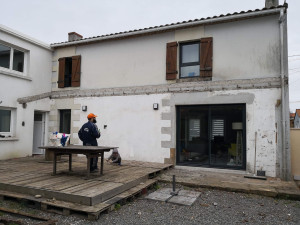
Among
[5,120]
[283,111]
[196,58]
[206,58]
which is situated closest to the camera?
[283,111]

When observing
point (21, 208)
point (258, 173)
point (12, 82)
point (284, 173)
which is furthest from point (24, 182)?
point (284, 173)

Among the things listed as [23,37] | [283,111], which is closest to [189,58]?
[283,111]

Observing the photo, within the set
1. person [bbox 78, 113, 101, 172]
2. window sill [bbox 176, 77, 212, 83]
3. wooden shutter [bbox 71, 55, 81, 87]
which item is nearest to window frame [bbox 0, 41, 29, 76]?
wooden shutter [bbox 71, 55, 81, 87]

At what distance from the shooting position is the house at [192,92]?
7336 millimetres

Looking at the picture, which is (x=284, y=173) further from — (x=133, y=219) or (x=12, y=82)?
(x=12, y=82)

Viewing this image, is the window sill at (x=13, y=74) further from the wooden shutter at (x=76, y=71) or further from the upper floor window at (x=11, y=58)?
the wooden shutter at (x=76, y=71)

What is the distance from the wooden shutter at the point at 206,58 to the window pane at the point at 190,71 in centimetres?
28

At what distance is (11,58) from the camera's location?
9461 mm

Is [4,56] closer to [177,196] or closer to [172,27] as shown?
[172,27]

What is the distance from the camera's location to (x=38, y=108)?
10320 millimetres

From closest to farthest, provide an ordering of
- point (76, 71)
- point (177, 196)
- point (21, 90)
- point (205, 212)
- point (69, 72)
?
point (205, 212)
point (177, 196)
point (21, 90)
point (76, 71)
point (69, 72)

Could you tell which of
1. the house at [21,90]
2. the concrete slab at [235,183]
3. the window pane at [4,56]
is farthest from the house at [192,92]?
the window pane at [4,56]

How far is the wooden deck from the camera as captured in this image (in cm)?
425

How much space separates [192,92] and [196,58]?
1.29m
